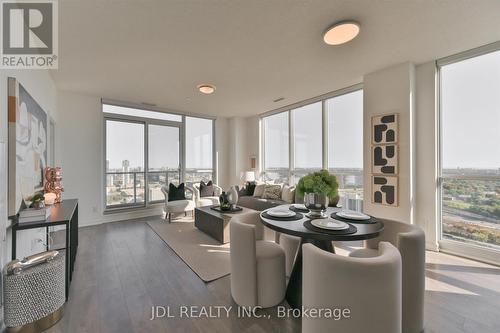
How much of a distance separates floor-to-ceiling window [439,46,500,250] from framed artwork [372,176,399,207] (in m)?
0.65

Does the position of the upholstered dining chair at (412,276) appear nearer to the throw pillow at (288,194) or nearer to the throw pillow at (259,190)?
the throw pillow at (288,194)

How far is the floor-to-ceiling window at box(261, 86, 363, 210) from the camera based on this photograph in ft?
13.9

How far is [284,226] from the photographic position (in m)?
1.70

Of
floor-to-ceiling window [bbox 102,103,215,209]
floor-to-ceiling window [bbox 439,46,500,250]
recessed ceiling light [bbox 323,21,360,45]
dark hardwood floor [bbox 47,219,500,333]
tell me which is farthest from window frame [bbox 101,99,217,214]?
floor-to-ceiling window [bbox 439,46,500,250]

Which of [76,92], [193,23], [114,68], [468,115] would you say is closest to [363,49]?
[468,115]

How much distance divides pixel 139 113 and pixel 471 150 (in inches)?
260

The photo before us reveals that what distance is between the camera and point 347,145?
14.4 ft

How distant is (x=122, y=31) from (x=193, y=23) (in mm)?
854

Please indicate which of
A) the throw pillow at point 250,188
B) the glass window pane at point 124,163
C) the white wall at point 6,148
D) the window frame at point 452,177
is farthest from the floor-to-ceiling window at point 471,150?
the glass window pane at point 124,163

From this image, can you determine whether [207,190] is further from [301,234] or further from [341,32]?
[341,32]

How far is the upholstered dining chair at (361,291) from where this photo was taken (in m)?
1.14

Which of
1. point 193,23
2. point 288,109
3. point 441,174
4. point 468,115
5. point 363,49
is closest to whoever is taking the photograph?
point 193,23

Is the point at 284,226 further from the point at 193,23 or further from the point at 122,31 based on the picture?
the point at 122,31

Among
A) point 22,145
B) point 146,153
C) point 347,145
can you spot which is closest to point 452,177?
point 347,145
